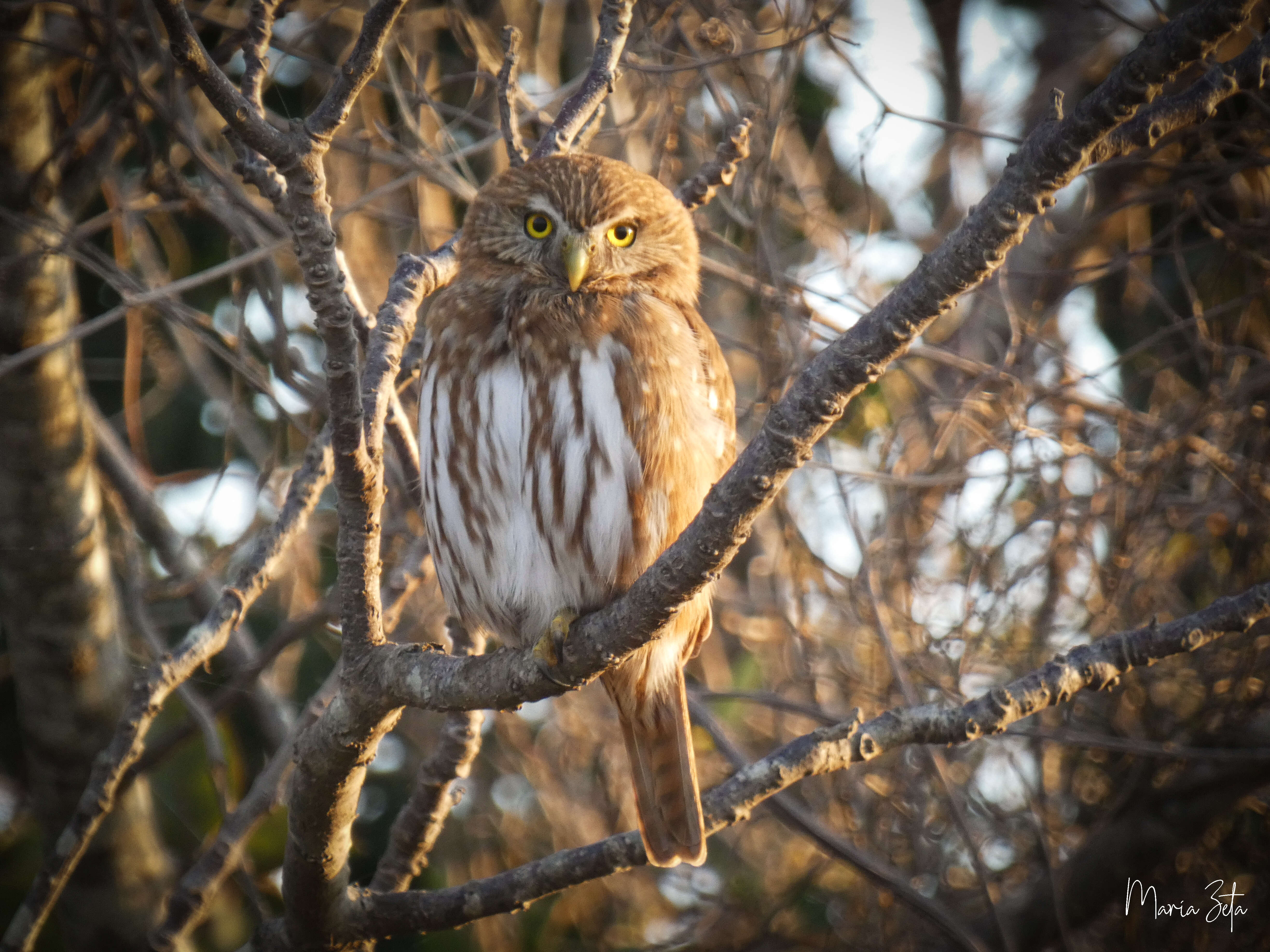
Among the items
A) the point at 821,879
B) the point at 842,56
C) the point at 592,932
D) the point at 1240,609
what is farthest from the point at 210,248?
the point at 1240,609

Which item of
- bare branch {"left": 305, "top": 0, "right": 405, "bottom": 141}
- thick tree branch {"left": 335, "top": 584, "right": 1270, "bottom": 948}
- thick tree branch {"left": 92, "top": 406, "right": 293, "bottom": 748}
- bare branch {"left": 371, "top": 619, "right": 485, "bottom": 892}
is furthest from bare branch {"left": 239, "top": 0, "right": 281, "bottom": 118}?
thick tree branch {"left": 92, "top": 406, "right": 293, "bottom": 748}

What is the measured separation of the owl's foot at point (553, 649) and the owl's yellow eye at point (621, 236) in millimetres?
1227

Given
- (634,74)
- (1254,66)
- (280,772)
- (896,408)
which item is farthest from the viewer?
(896,408)

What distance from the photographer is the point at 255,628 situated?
5.31m

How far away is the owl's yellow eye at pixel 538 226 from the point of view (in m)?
3.12

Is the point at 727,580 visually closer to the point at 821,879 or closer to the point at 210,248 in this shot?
the point at 821,879

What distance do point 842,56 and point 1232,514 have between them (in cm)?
257

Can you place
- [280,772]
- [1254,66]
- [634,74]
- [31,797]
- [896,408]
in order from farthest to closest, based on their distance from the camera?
1. [896,408]
2. [634,74]
3. [31,797]
4. [280,772]
5. [1254,66]

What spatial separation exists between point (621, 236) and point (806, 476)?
1752mm

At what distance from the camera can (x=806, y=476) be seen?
15.0 feet

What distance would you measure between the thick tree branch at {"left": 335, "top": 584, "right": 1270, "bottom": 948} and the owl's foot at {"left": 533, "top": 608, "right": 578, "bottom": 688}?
2.06 ft

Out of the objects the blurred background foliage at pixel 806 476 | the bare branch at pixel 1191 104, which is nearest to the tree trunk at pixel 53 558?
the blurred background foliage at pixel 806 476

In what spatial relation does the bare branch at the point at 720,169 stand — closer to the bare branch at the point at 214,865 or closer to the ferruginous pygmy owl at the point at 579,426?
the ferruginous pygmy owl at the point at 579,426

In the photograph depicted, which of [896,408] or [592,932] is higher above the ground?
[896,408]
